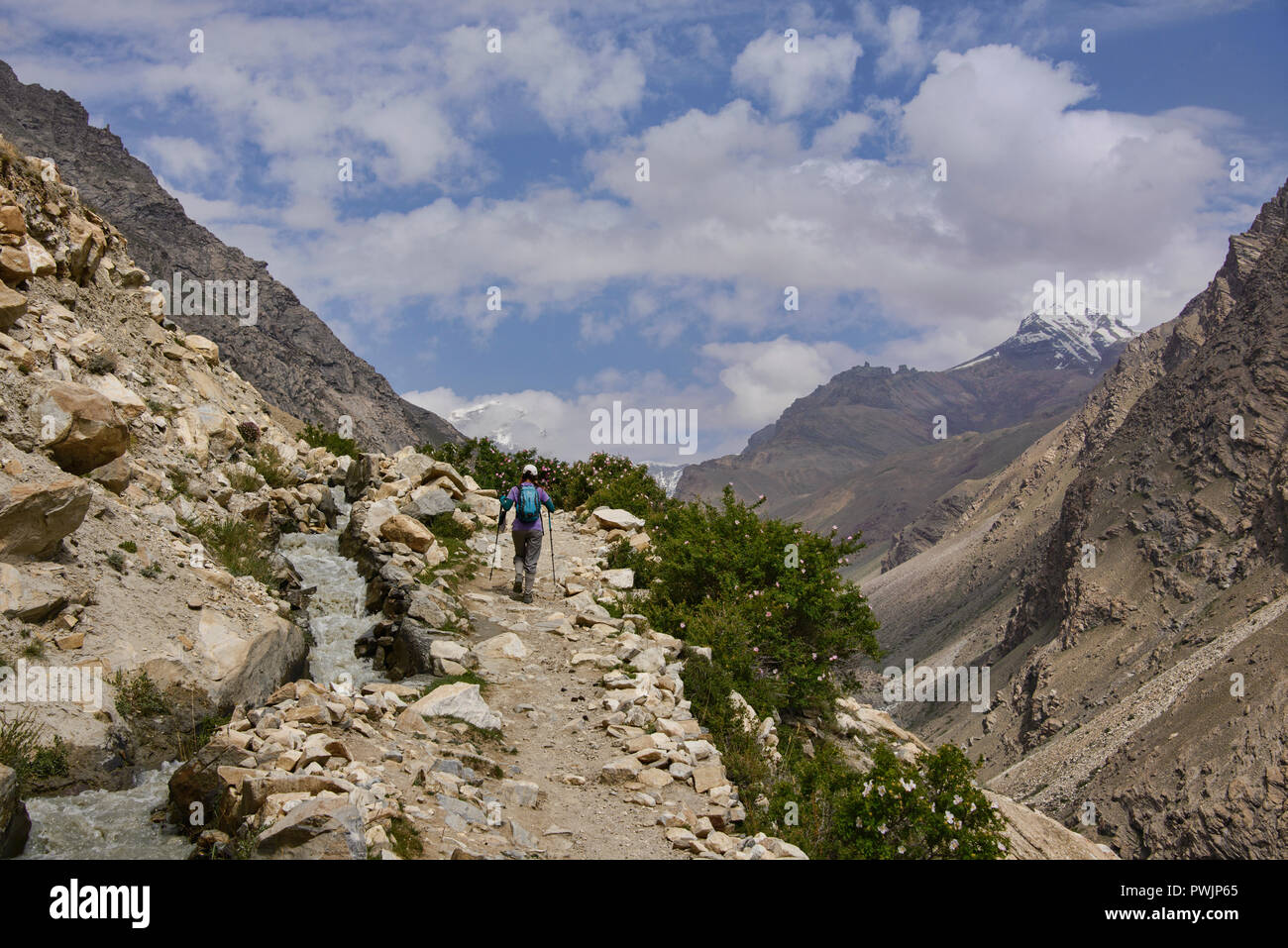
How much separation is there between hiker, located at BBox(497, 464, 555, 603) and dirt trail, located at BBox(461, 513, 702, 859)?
15.6 inches

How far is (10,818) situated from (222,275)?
11878 centimetres

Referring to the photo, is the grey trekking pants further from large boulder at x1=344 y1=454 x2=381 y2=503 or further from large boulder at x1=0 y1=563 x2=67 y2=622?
large boulder at x1=0 y1=563 x2=67 y2=622

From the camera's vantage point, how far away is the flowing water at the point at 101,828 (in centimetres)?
671

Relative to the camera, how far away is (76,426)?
11070mm

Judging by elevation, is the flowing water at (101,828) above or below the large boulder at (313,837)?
below

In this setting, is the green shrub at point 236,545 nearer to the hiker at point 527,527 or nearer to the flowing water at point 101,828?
the hiker at point 527,527

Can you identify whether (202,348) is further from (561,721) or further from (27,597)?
(561,721)

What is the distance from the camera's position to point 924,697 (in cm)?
10475

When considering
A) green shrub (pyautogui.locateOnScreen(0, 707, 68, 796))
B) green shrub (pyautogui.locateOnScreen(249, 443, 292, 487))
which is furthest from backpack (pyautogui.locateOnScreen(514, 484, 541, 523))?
green shrub (pyautogui.locateOnScreen(0, 707, 68, 796))

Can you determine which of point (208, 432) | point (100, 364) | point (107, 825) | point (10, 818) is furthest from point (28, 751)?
point (208, 432)

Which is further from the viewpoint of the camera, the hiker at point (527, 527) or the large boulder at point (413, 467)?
the large boulder at point (413, 467)

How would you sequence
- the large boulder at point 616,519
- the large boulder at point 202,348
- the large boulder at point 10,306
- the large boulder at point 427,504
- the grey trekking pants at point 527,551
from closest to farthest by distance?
the large boulder at point 10,306 < the grey trekking pants at point 527,551 < the large boulder at point 427,504 < the large boulder at point 202,348 < the large boulder at point 616,519

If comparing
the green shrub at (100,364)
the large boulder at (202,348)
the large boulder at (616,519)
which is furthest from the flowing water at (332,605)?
the large boulder at (616,519)

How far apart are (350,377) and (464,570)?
10706cm
